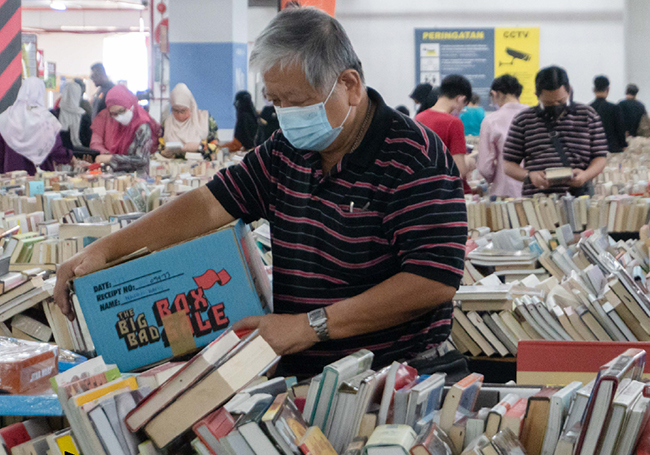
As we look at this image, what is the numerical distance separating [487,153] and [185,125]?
165 inches

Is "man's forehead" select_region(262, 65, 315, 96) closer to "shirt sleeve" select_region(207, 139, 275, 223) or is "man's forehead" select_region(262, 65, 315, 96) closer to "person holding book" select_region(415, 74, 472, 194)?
"shirt sleeve" select_region(207, 139, 275, 223)

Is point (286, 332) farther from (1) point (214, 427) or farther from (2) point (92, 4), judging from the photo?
(2) point (92, 4)

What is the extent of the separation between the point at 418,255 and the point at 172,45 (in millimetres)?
11864

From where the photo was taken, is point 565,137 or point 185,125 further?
point 185,125

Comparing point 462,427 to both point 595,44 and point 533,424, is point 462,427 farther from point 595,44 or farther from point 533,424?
point 595,44

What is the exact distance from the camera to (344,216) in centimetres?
182

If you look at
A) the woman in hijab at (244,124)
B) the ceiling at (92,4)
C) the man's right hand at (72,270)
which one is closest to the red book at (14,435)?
the man's right hand at (72,270)

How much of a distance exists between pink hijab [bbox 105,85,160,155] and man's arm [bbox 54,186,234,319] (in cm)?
540

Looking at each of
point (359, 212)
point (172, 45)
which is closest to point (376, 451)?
point (359, 212)

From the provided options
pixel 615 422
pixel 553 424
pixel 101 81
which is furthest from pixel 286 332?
pixel 101 81

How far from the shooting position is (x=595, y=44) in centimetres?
1588

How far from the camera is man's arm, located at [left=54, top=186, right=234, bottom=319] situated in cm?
202

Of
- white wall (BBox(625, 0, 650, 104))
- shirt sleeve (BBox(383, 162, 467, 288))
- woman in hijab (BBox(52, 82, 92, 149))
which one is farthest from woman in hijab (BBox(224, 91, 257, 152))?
white wall (BBox(625, 0, 650, 104))

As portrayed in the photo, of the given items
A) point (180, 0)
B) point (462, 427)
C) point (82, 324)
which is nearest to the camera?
point (462, 427)
